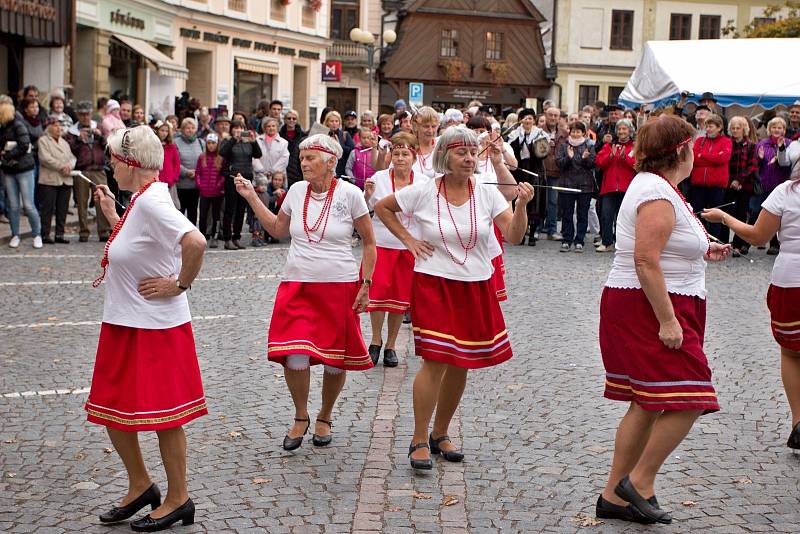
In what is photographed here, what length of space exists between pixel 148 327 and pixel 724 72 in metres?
19.1

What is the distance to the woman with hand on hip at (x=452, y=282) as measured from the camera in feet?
20.1

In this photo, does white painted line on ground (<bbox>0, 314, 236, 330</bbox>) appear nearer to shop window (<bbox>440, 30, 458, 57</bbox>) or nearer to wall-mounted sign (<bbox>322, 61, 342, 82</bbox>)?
wall-mounted sign (<bbox>322, 61, 342, 82</bbox>)

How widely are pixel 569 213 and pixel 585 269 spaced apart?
110 inches

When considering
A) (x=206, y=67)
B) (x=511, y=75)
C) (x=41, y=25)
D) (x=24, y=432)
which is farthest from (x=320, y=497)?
(x=511, y=75)

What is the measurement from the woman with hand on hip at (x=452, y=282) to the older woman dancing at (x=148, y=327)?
4.71 feet

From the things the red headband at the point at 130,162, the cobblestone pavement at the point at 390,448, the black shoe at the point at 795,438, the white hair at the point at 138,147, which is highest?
the white hair at the point at 138,147

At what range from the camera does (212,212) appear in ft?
55.8

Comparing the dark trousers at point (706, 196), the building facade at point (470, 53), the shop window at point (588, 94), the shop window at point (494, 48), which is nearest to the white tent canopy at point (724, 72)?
the dark trousers at point (706, 196)

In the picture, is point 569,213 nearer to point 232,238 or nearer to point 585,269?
point 585,269

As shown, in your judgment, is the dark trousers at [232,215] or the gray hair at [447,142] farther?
the dark trousers at [232,215]

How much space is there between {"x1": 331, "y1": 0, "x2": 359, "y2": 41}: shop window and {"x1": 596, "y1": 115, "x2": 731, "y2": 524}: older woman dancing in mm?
48915

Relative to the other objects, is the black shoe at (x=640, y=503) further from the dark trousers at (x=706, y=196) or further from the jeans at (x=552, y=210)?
the jeans at (x=552, y=210)

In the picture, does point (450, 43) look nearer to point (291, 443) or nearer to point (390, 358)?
point (390, 358)

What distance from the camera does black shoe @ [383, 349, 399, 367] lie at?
873cm
